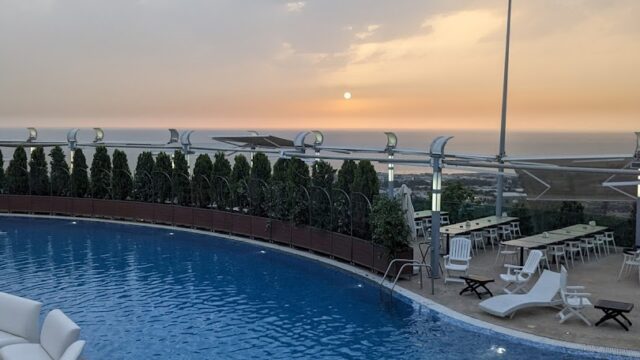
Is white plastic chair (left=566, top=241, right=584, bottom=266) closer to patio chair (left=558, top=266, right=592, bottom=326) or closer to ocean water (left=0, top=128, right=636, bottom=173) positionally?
patio chair (left=558, top=266, right=592, bottom=326)

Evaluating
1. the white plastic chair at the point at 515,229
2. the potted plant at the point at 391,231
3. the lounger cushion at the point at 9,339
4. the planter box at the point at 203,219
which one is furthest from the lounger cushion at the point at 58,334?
the white plastic chair at the point at 515,229

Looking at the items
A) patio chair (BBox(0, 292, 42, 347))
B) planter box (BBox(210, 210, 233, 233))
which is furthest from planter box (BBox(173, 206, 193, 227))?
patio chair (BBox(0, 292, 42, 347))

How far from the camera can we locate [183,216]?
60.7ft

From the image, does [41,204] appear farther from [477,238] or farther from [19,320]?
[477,238]

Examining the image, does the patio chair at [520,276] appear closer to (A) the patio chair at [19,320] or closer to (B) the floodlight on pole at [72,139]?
(A) the patio chair at [19,320]

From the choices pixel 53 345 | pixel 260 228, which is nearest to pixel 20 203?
pixel 260 228

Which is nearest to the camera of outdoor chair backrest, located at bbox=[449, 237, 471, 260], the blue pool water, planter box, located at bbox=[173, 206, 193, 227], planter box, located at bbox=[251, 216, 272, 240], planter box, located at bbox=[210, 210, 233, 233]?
the blue pool water

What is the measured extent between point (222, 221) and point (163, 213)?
9.04 feet

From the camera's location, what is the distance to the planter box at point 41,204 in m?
21.1

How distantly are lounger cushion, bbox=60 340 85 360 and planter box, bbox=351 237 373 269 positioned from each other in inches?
291

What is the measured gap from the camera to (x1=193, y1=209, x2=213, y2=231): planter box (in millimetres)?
17781

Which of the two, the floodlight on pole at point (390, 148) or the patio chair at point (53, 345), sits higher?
the floodlight on pole at point (390, 148)

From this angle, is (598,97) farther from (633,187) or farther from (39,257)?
(39,257)

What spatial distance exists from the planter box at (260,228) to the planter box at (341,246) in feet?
9.02
